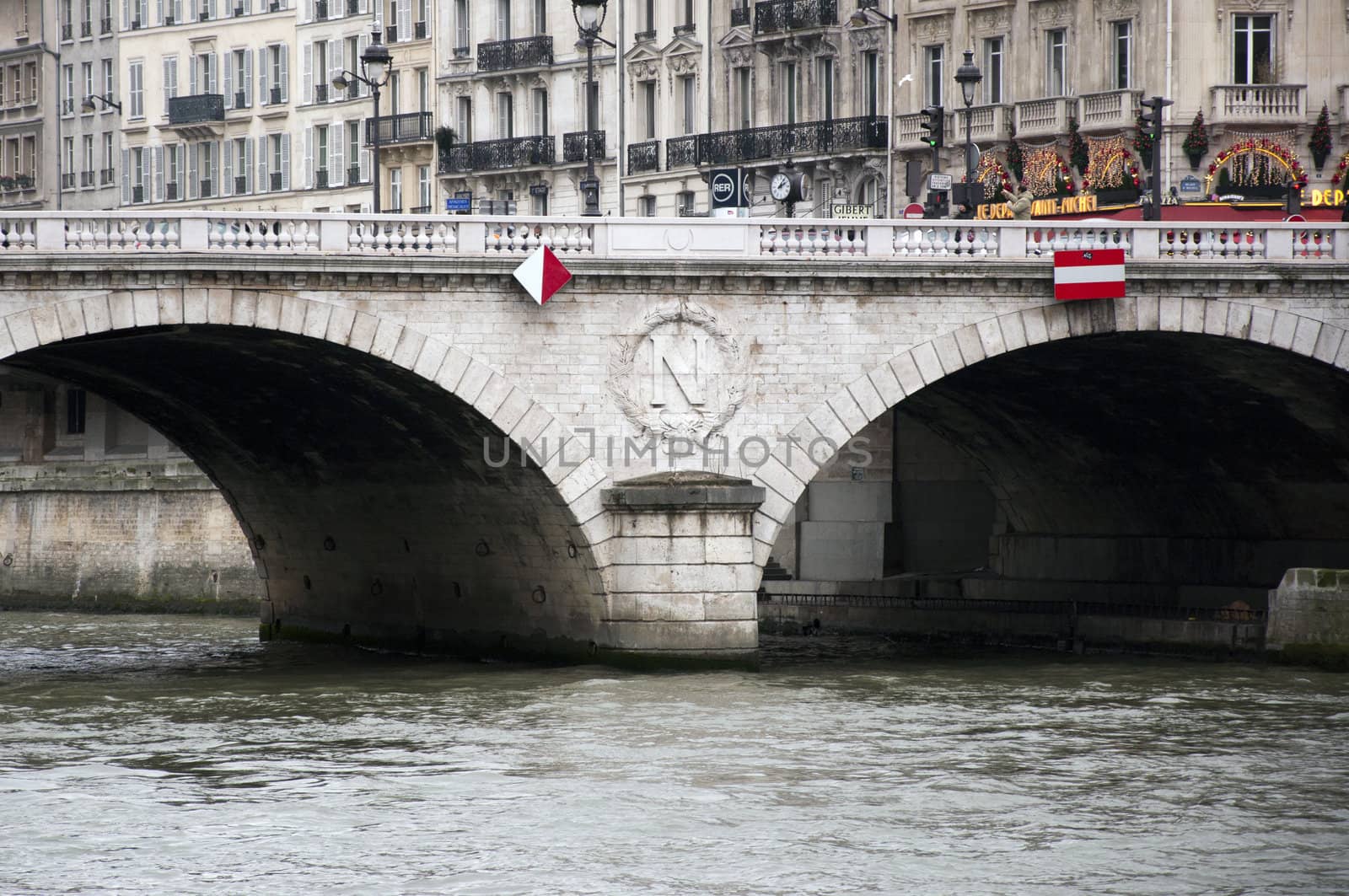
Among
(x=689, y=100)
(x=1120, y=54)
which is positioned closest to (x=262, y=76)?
(x=689, y=100)

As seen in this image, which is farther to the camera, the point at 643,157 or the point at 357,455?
the point at 643,157

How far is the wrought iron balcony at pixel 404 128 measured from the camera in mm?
68438

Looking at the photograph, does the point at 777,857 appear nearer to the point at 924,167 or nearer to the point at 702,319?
the point at 702,319

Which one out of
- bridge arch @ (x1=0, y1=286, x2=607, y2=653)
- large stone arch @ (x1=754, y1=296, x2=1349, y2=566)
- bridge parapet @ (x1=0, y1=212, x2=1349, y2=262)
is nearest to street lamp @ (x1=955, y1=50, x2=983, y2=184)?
bridge parapet @ (x1=0, y1=212, x2=1349, y2=262)

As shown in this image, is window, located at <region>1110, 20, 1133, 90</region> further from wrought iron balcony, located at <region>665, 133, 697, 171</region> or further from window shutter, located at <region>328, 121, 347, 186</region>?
window shutter, located at <region>328, 121, 347, 186</region>

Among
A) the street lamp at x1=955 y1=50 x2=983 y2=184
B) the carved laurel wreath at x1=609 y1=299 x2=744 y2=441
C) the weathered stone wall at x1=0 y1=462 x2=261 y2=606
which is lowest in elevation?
the weathered stone wall at x1=0 y1=462 x2=261 y2=606

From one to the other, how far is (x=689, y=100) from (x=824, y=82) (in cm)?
412

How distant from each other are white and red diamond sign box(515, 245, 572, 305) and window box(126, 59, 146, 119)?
44185mm

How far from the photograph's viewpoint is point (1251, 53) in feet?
169

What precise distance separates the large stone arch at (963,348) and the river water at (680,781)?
109 inches

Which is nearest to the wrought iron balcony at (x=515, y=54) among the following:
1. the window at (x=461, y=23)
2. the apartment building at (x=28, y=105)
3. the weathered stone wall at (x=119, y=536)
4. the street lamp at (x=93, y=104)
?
the window at (x=461, y=23)

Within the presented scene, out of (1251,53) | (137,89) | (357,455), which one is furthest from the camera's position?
(137,89)

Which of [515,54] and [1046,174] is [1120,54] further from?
[515,54]

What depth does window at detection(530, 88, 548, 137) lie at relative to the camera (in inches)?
2562
